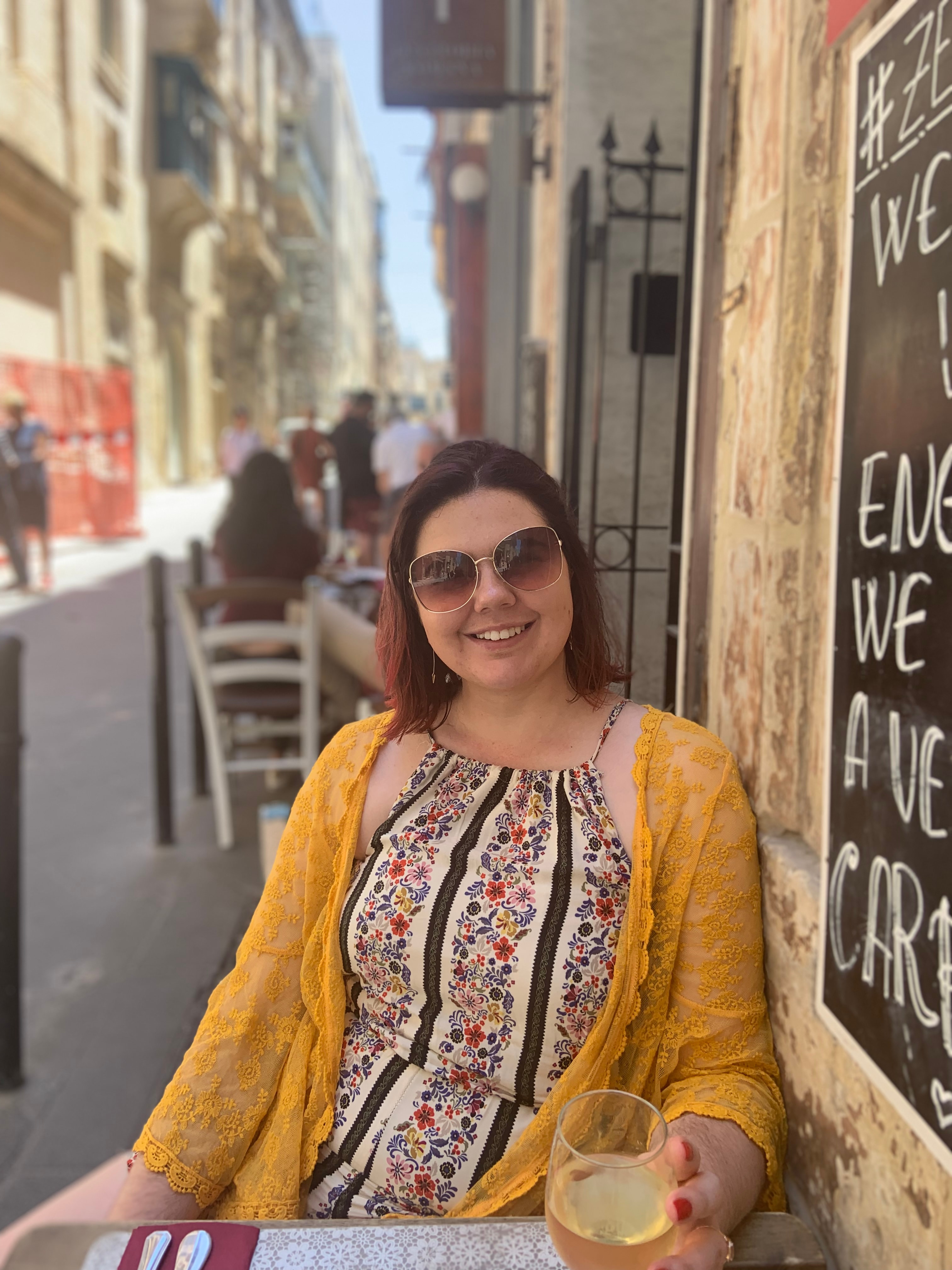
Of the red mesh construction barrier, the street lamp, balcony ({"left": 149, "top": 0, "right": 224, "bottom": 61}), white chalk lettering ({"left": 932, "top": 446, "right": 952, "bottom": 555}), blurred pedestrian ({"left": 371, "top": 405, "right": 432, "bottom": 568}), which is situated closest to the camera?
white chalk lettering ({"left": 932, "top": 446, "right": 952, "bottom": 555})

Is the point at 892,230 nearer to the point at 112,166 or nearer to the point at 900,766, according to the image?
the point at 900,766

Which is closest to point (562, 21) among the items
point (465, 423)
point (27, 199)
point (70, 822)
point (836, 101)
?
point (836, 101)

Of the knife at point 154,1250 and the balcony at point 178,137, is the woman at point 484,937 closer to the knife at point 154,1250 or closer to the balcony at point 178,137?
the knife at point 154,1250

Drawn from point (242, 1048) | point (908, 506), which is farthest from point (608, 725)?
point (242, 1048)

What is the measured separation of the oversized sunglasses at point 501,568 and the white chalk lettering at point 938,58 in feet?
2.44

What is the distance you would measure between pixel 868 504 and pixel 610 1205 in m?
0.83

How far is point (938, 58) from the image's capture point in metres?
1.03

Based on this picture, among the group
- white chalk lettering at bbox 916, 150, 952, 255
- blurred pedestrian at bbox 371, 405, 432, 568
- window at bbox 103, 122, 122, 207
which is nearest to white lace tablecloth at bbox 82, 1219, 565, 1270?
→ white chalk lettering at bbox 916, 150, 952, 255

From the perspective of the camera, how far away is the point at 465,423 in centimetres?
1363

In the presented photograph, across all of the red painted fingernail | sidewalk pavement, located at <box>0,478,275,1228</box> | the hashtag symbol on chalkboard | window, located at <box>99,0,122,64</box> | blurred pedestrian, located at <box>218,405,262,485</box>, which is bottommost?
sidewalk pavement, located at <box>0,478,275,1228</box>

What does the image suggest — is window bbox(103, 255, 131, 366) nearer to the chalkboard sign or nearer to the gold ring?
the chalkboard sign

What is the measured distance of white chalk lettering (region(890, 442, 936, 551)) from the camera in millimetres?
1043

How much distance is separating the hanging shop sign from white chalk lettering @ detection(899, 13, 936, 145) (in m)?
4.44

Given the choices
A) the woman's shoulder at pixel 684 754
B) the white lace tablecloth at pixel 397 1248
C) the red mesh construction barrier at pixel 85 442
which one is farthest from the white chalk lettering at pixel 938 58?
the red mesh construction barrier at pixel 85 442
